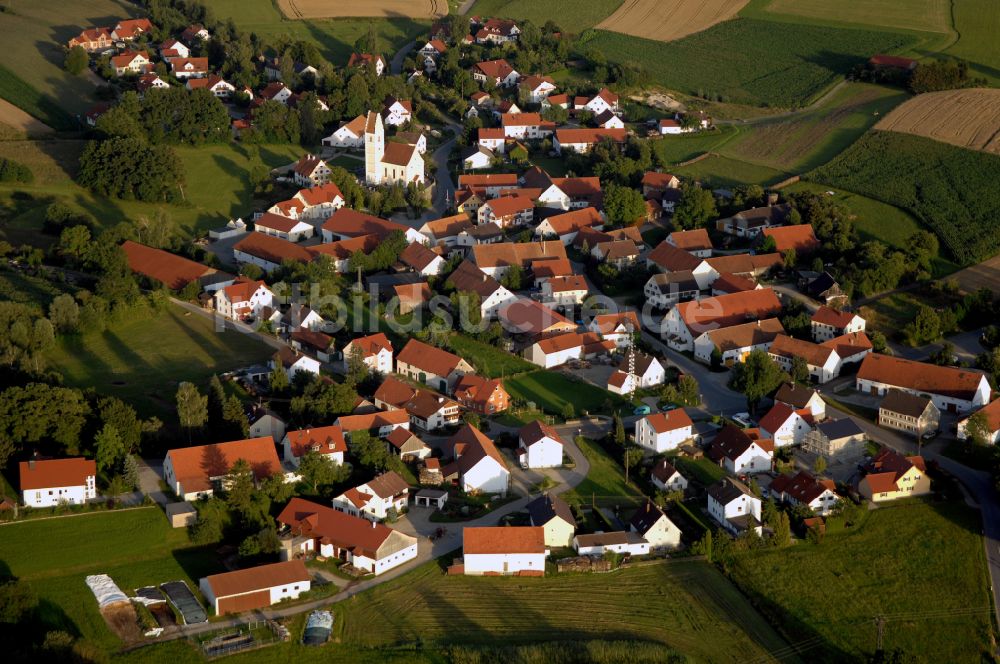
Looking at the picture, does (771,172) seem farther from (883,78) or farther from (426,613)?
(426,613)

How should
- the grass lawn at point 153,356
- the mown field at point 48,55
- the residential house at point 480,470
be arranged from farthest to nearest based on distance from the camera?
1. the mown field at point 48,55
2. the grass lawn at point 153,356
3. the residential house at point 480,470

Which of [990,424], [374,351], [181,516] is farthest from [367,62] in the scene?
[181,516]

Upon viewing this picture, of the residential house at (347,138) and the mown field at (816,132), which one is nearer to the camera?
the mown field at (816,132)

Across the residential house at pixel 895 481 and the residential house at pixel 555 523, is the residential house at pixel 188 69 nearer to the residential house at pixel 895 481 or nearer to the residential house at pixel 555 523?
the residential house at pixel 555 523

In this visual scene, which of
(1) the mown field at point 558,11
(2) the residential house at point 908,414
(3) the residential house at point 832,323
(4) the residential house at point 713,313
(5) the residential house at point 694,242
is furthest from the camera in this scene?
(1) the mown field at point 558,11

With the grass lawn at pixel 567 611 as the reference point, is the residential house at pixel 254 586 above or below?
above

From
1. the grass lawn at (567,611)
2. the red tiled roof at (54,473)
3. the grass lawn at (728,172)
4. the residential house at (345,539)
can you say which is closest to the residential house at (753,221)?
the grass lawn at (728,172)

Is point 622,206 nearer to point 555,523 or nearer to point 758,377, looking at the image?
point 758,377
